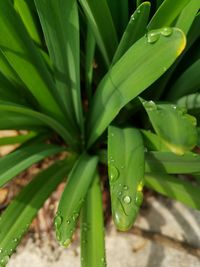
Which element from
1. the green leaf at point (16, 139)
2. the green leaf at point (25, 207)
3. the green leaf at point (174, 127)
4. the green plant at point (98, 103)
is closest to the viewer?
the green leaf at point (174, 127)

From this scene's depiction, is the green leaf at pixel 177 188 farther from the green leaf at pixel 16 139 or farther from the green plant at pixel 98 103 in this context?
the green leaf at pixel 16 139

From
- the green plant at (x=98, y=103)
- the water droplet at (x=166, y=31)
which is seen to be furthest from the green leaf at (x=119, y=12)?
the water droplet at (x=166, y=31)

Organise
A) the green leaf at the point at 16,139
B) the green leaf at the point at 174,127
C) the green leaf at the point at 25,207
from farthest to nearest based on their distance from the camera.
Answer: the green leaf at the point at 16,139 → the green leaf at the point at 25,207 → the green leaf at the point at 174,127

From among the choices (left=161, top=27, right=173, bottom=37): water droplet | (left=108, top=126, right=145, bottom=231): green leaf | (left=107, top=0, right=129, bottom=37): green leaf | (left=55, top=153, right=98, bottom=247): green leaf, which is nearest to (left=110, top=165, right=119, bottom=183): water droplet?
(left=108, top=126, right=145, bottom=231): green leaf

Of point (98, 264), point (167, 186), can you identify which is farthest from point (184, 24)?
point (98, 264)

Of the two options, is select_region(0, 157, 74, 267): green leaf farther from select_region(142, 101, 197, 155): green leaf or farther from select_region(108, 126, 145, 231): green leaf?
select_region(142, 101, 197, 155): green leaf
